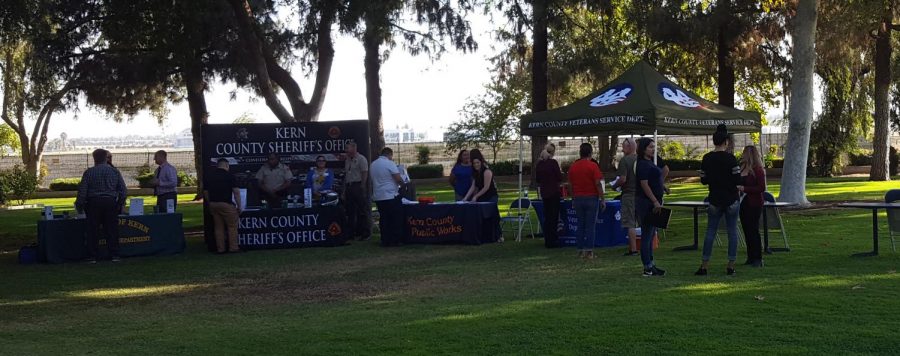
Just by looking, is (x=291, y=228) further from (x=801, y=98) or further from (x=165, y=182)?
(x=801, y=98)

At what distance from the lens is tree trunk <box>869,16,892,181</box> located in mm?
34531

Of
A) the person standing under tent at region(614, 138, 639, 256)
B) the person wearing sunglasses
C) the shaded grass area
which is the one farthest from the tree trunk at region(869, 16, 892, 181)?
the person standing under tent at region(614, 138, 639, 256)

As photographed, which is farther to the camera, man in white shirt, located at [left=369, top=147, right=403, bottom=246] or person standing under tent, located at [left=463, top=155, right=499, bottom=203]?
person standing under tent, located at [left=463, top=155, right=499, bottom=203]

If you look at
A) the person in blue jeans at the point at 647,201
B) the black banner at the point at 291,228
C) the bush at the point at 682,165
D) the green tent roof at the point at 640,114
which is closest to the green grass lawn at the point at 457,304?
the person in blue jeans at the point at 647,201

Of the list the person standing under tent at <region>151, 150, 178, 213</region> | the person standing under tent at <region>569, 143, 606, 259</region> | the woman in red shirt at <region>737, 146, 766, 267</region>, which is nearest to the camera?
the woman in red shirt at <region>737, 146, 766, 267</region>

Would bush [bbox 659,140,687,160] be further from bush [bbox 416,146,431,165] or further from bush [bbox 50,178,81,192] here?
bush [bbox 50,178,81,192]

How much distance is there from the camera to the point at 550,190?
14398 mm

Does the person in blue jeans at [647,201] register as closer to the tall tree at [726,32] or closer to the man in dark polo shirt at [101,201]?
the man in dark polo shirt at [101,201]

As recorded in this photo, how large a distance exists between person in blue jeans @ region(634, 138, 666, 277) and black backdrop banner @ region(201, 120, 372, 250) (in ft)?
21.3

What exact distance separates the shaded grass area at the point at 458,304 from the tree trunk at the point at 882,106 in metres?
21.8

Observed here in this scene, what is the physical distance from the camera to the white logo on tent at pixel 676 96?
16203mm

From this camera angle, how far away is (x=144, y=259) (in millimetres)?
15219

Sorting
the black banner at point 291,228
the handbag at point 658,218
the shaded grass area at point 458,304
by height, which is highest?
the handbag at point 658,218

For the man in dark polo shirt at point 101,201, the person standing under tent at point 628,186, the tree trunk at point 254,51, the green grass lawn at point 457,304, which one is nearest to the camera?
the green grass lawn at point 457,304
